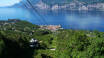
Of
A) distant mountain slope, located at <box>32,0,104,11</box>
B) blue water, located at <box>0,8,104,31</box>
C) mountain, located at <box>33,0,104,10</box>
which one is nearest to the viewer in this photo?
blue water, located at <box>0,8,104,31</box>

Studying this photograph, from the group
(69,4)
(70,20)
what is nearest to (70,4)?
(69,4)

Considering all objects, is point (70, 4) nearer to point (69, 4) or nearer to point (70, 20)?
point (69, 4)

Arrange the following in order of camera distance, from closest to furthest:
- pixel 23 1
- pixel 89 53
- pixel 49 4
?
1. pixel 23 1
2. pixel 89 53
3. pixel 49 4

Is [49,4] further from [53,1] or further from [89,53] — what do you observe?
[89,53]

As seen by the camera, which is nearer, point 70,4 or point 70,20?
point 70,20

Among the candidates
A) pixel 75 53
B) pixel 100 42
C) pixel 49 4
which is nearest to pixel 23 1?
pixel 75 53

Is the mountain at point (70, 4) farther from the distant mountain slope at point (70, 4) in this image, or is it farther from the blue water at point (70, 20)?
the blue water at point (70, 20)

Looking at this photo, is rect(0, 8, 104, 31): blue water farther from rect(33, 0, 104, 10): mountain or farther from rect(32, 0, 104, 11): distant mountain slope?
rect(32, 0, 104, 11): distant mountain slope

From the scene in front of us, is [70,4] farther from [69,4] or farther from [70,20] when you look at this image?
[70,20]

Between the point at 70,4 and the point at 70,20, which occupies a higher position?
the point at 70,4

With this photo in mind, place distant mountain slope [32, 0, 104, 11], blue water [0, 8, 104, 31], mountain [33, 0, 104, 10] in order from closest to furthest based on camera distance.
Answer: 1. blue water [0, 8, 104, 31]
2. mountain [33, 0, 104, 10]
3. distant mountain slope [32, 0, 104, 11]

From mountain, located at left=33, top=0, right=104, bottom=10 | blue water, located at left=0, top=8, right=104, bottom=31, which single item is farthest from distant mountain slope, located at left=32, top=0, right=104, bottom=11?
blue water, located at left=0, top=8, right=104, bottom=31
